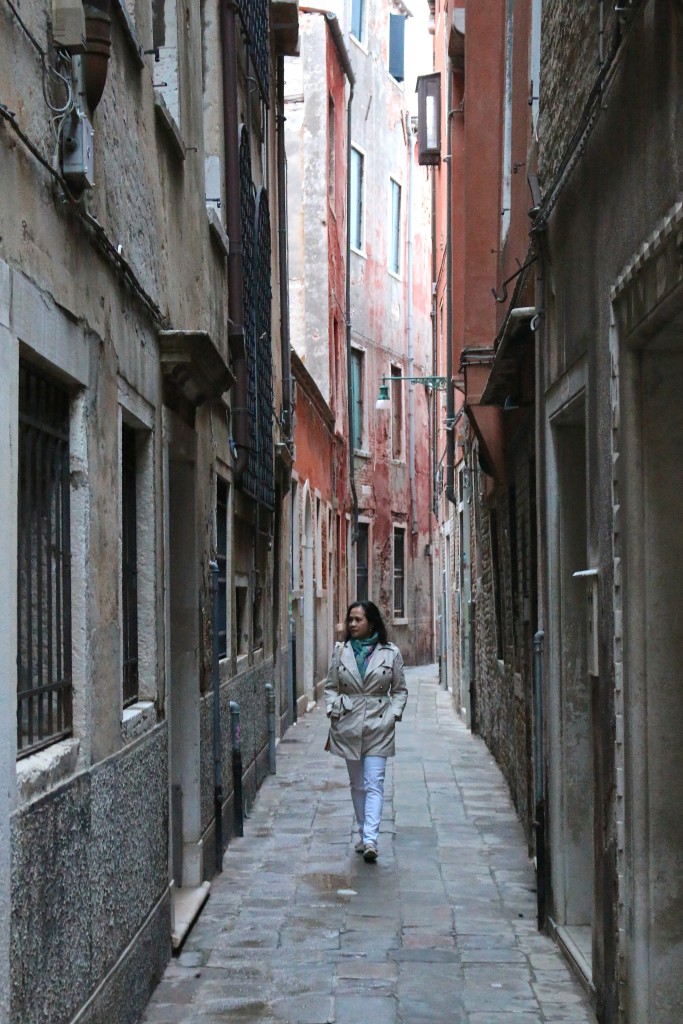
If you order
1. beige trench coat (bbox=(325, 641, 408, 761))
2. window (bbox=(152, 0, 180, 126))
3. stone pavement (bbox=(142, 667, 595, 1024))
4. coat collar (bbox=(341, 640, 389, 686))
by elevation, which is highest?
window (bbox=(152, 0, 180, 126))

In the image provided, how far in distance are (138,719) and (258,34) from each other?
8.00 m

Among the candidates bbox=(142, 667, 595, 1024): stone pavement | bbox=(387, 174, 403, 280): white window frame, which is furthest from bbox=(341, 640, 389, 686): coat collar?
bbox=(387, 174, 403, 280): white window frame

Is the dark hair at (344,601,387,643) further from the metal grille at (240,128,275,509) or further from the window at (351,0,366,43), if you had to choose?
the window at (351,0,366,43)

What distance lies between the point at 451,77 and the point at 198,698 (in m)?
9.36

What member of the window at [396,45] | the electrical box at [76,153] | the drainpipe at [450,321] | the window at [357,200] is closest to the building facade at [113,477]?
the electrical box at [76,153]

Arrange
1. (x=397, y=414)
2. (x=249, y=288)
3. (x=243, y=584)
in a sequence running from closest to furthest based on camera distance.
→ (x=249, y=288), (x=243, y=584), (x=397, y=414)

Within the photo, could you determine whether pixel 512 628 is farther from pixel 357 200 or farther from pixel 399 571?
pixel 399 571

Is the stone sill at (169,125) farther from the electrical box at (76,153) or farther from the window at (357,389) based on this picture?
the window at (357,389)

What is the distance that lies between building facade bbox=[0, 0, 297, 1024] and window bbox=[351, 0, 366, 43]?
66.6 feet

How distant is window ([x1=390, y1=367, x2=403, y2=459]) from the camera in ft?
104

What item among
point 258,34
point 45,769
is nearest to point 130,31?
point 45,769

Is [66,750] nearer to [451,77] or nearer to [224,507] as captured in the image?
[224,507]

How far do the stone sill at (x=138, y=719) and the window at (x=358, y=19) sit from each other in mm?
25365

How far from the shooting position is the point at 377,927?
24.0 feet
